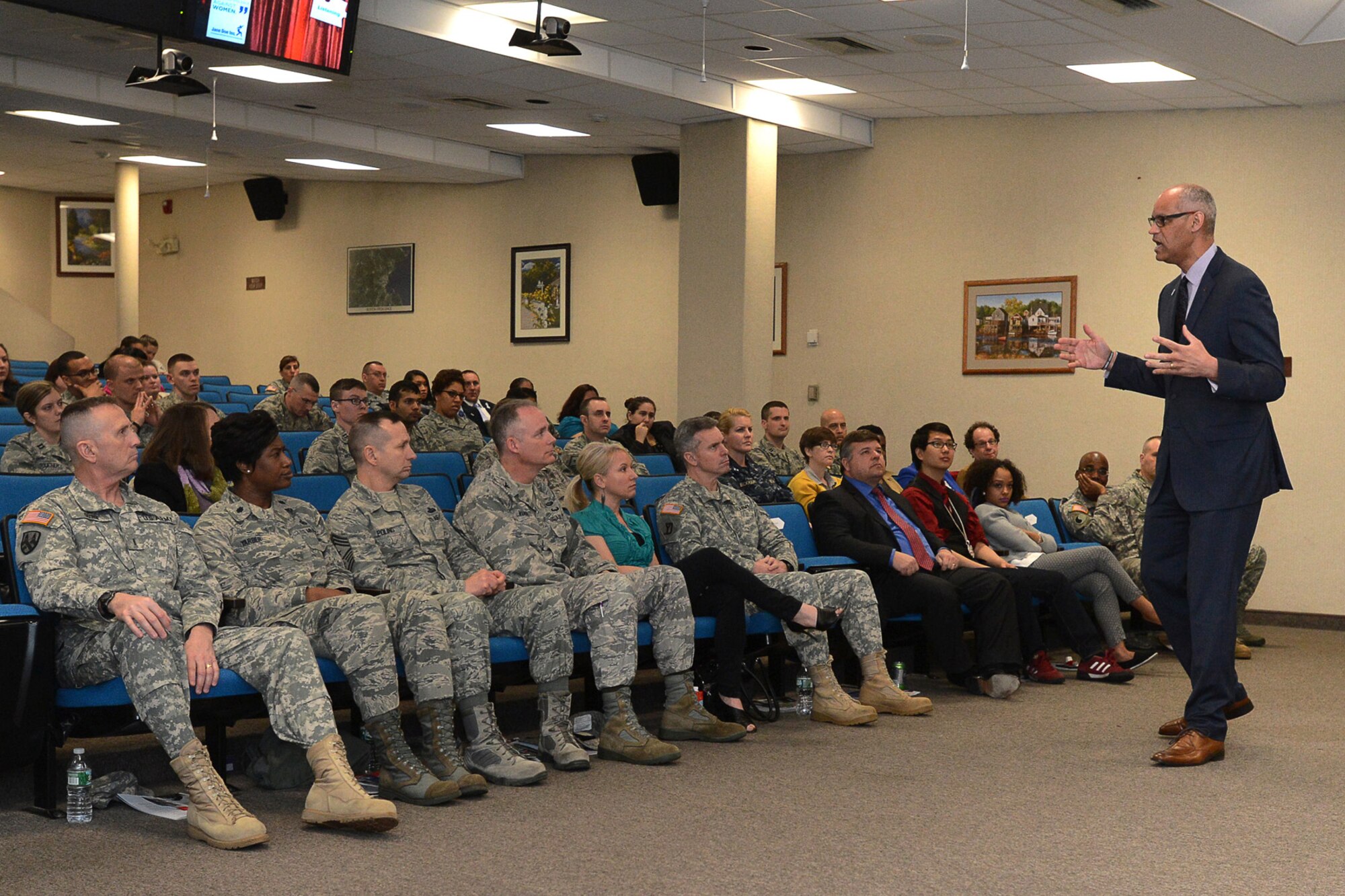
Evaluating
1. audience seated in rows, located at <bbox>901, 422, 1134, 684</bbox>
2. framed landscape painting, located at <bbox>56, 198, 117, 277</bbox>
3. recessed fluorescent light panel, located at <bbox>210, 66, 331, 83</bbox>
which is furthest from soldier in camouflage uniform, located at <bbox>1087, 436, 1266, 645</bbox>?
framed landscape painting, located at <bbox>56, 198, 117, 277</bbox>

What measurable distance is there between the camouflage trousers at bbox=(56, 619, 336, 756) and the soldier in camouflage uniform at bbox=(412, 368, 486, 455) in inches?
198

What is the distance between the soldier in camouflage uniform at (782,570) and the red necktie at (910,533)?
1.73 feet

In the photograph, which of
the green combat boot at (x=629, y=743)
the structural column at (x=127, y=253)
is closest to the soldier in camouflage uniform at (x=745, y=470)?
the green combat boot at (x=629, y=743)

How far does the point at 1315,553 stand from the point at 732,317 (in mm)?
3881

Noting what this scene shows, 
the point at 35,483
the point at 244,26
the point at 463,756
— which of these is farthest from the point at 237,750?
the point at 244,26

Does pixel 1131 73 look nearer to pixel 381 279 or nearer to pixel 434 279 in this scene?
pixel 434 279

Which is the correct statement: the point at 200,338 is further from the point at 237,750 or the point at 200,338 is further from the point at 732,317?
the point at 237,750

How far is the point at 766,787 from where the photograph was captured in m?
3.97

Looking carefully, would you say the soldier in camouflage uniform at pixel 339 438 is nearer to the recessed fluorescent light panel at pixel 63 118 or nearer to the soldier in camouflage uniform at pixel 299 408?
the soldier in camouflage uniform at pixel 299 408

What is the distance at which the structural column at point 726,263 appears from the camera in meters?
9.19

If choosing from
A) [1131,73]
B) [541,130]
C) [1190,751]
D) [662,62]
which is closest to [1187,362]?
[1190,751]

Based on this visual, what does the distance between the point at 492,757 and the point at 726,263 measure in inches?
229

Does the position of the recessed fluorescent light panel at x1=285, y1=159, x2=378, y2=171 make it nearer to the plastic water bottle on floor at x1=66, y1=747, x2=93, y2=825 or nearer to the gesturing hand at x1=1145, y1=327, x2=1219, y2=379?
the plastic water bottle on floor at x1=66, y1=747, x2=93, y2=825

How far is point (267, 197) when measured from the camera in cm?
1405
